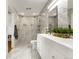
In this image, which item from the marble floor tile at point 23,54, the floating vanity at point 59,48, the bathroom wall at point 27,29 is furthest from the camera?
the bathroom wall at point 27,29

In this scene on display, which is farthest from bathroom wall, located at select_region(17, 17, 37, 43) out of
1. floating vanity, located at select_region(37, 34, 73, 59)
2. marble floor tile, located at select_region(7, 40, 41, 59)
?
floating vanity, located at select_region(37, 34, 73, 59)

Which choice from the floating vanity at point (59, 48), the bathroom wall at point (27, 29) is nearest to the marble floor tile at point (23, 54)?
the floating vanity at point (59, 48)

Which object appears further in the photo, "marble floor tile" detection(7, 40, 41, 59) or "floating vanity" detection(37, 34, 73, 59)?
"marble floor tile" detection(7, 40, 41, 59)

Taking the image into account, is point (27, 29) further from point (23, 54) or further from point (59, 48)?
point (59, 48)

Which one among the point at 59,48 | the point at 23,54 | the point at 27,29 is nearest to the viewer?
the point at 59,48

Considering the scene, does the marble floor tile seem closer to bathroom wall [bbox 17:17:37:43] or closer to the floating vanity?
the floating vanity

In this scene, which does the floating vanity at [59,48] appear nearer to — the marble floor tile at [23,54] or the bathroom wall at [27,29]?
→ the marble floor tile at [23,54]

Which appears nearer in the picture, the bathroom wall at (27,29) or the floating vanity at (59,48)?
the floating vanity at (59,48)

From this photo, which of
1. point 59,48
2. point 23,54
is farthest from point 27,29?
point 59,48
